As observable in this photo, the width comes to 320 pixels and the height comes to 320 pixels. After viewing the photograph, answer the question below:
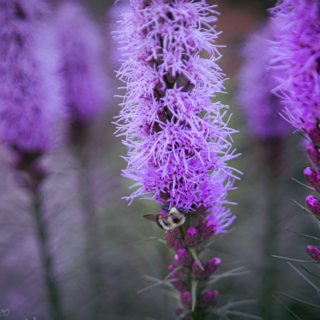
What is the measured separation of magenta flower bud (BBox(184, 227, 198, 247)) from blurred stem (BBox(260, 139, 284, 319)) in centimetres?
130

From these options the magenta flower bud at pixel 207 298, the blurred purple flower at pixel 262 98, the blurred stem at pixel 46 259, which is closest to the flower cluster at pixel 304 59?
the magenta flower bud at pixel 207 298

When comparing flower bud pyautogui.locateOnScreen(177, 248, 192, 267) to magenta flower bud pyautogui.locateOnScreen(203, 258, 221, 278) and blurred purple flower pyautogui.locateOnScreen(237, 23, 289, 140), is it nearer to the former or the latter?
magenta flower bud pyautogui.locateOnScreen(203, 258, 221, 278)

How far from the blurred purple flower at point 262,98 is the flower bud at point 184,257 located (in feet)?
4.41

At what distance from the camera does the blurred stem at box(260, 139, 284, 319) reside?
203 cm

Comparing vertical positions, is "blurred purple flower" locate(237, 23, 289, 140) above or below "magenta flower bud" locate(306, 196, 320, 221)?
above

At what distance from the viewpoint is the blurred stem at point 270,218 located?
2029mm

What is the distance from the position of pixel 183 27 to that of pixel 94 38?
1985mm

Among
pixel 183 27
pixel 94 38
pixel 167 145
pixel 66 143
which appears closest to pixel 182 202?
pixel 167 145

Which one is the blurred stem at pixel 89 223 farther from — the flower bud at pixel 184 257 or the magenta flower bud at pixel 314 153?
the magenta flower bud at pixel 314 153

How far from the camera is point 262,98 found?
195cm

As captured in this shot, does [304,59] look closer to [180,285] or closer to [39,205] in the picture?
[180,285]

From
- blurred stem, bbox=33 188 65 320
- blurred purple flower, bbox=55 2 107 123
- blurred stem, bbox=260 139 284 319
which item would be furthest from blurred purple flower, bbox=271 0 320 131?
blurred purple flower, bbox=55 2 107 123

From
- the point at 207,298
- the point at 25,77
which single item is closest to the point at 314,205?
the point at 207,298

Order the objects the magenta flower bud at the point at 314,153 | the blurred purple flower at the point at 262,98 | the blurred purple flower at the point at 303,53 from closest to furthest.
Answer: the blurred purple flower at the point at 303,53 → the magenta flower bud at the point at 314,153 → the blurred purple flower at the point at 262,98
